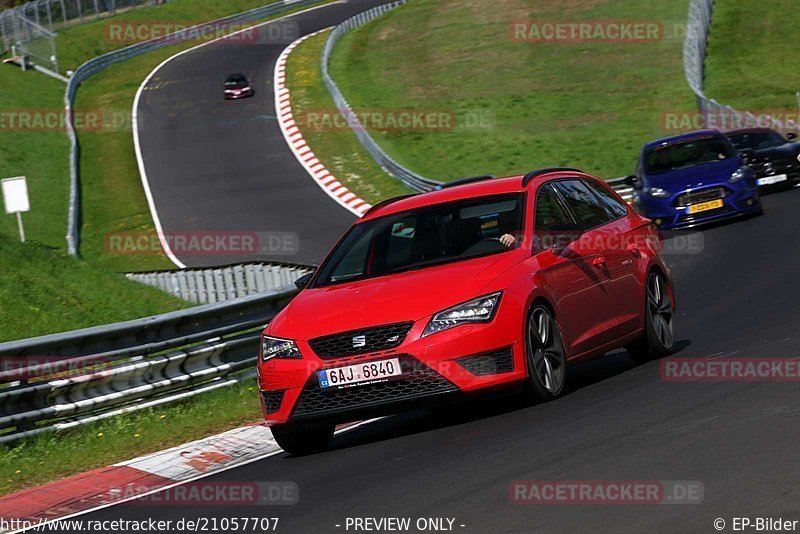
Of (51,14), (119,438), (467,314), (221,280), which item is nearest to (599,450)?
(467,314)

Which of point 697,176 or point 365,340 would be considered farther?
Answer: point 697,176

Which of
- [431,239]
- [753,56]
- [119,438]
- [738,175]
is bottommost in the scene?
[753,56]

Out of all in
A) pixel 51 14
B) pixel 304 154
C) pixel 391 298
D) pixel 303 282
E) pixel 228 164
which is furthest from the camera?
pixel 51 14

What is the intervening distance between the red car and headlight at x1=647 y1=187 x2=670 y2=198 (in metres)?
11.5

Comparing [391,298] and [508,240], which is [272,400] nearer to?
[391,298]

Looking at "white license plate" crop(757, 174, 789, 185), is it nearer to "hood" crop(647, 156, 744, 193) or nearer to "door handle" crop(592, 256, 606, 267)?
"hood" crop(647, 156, 744, 193)

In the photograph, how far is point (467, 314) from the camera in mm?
8211

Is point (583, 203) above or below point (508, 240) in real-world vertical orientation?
below

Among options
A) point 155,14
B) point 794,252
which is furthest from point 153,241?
point 155,14

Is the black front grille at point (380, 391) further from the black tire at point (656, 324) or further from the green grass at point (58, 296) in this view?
the green grass at point (58, 296)

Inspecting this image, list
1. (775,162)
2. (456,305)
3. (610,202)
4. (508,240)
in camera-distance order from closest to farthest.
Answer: (456,305)
(508,240)
(610,202)
(775,162)

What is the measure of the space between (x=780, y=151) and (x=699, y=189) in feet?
17.0

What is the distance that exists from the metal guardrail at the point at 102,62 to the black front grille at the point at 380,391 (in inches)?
932

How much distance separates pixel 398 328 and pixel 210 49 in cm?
5850
